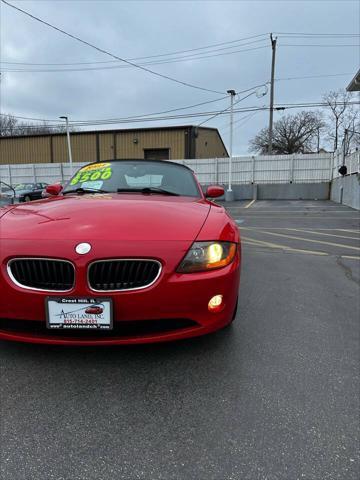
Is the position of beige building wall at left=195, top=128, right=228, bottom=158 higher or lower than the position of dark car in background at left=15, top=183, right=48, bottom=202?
higher

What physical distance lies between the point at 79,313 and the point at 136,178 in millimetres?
2011

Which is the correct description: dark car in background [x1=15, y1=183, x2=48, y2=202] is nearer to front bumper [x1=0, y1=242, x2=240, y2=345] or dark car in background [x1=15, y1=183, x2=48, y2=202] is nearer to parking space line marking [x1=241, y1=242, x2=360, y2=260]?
parking space line marking [x1=241, y1=242, x2=360, y2=260]

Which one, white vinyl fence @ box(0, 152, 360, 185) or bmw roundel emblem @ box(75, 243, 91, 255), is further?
white vinyl fence @ box(0, 152, 360, 185)

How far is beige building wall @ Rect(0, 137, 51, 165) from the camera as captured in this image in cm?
3728

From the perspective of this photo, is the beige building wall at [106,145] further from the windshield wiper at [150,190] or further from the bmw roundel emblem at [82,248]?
the bmw roundel emblem at [82,248]

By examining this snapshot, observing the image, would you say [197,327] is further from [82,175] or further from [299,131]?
[299,131]

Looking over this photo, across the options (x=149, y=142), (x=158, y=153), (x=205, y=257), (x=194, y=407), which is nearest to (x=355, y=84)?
(x=158, y=153)

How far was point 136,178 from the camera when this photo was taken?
375 cm

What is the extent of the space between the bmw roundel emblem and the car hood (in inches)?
2.0

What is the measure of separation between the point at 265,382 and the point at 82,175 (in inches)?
111

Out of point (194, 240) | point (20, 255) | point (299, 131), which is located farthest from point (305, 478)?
point (299, 131)

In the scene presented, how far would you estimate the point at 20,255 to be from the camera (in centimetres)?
207

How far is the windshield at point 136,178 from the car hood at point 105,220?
2.20 ft

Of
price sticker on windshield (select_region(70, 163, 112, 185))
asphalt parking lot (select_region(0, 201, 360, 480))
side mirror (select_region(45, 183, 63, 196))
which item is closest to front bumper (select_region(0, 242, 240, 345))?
asphalt parking lot (select_region(0, 201, 360, 480))
